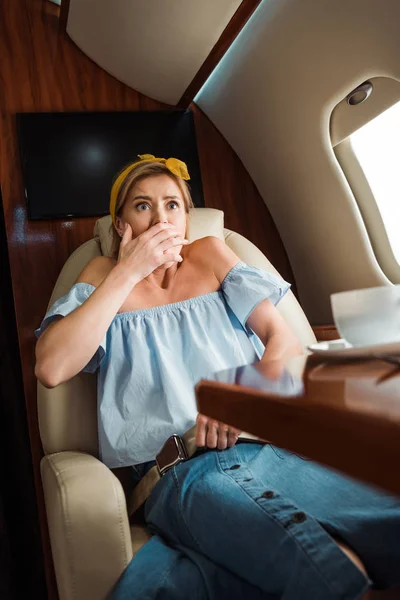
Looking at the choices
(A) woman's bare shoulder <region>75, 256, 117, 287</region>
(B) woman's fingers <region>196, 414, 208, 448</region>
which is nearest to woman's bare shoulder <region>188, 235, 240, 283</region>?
(A) woman's bare shoulder <region>75, 256, 117, 287</region>

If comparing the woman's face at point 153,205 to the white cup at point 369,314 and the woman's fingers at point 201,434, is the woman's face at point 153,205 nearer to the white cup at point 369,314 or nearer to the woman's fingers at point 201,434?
the woman's fingers at point 201,434

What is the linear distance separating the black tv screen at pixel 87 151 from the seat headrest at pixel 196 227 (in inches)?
13.5

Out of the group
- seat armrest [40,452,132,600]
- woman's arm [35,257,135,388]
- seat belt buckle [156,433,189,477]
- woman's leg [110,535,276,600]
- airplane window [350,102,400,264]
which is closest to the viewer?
woman's leg [110,535,276,600]

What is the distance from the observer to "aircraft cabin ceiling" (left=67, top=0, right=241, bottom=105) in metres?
1.95

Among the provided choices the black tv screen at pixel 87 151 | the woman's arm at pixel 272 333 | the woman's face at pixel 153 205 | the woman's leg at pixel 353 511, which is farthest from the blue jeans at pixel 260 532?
the black tv screen at pixel 87 151

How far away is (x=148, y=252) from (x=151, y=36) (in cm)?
107

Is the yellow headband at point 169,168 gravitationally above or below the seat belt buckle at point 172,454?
above

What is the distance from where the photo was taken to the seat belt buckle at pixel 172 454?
1235 mm

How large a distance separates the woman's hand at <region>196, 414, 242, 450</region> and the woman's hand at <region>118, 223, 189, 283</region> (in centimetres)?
40

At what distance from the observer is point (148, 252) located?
142 centimetres

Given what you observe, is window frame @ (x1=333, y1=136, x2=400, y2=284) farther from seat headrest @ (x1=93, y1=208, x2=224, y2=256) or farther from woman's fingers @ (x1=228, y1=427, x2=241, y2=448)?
woman's fingers @ (x1=228, y1=427, x2=241, y2=448)

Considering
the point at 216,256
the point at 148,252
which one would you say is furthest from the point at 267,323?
the point at 148,252

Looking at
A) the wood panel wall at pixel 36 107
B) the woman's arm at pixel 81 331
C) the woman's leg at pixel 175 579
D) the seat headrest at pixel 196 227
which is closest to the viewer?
the woman's leg at pixel 175 579

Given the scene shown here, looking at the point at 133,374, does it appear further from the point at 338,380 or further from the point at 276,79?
the point at 276,79
